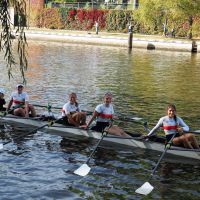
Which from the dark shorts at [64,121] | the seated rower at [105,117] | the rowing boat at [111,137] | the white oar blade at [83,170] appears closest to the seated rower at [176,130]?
the rowing boat at [111,137]

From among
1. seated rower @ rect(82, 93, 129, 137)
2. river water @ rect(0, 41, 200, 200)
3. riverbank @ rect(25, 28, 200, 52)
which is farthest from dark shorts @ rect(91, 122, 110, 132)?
riverbank @ rect(25, 28, 200, 52)

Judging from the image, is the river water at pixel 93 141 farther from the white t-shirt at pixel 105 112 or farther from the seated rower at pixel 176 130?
the white t-shirt at pixel 105 112

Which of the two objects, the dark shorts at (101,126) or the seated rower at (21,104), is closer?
the dark shorts at (101,126)

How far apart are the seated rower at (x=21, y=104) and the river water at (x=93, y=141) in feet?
2.39

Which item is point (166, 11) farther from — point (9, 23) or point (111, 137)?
point (9, 23)

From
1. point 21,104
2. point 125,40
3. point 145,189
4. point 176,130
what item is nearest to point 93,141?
point 176,130

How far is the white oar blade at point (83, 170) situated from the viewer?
551 inches

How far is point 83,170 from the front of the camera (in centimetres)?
1412

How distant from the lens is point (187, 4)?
196 feet

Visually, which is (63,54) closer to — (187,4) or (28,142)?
(187,4)

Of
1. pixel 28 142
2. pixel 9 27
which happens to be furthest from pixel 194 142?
pixel 9 27

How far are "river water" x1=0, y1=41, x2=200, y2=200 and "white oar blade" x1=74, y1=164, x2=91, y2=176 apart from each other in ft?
0.50

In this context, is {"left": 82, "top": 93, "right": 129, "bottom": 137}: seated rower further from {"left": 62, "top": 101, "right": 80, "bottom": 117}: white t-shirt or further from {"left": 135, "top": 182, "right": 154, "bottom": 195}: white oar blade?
{"left": 135, "top": 182, "right": 154, "bottom": 195}: white oar blade

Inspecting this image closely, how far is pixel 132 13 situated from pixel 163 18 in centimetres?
1004
